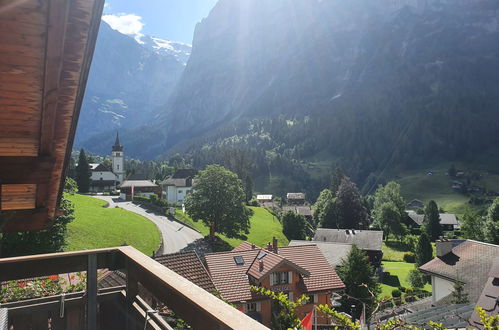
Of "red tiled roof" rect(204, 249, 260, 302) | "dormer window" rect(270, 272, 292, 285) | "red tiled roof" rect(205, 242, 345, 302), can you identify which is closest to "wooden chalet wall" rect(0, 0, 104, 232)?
"red tiled roof" rect(205, 242, 345, 302)

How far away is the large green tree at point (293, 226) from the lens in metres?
52.1

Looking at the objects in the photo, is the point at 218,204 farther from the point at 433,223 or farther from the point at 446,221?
the point at 446,221

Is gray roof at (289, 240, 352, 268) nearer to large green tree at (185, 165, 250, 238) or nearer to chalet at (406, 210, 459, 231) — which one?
large green tree at (185, 165, 250, 238)

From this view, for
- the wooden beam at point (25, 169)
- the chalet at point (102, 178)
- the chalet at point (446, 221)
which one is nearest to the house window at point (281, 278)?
the wooden beam at point (25, 169)

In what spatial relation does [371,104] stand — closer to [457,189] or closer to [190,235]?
[457,189]

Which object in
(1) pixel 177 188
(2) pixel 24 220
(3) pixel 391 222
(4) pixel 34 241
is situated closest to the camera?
(2) pixel 24 220

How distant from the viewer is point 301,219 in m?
53.0

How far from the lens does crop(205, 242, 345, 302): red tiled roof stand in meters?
22.6

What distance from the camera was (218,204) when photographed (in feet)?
132

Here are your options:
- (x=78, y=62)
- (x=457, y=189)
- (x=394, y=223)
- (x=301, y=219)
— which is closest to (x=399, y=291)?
(x=301, y=219)

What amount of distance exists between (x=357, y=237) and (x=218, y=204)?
21631 millimetres

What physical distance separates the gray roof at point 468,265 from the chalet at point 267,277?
783cm

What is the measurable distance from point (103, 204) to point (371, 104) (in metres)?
174

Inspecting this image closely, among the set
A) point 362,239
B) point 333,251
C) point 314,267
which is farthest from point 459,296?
point 362,239
